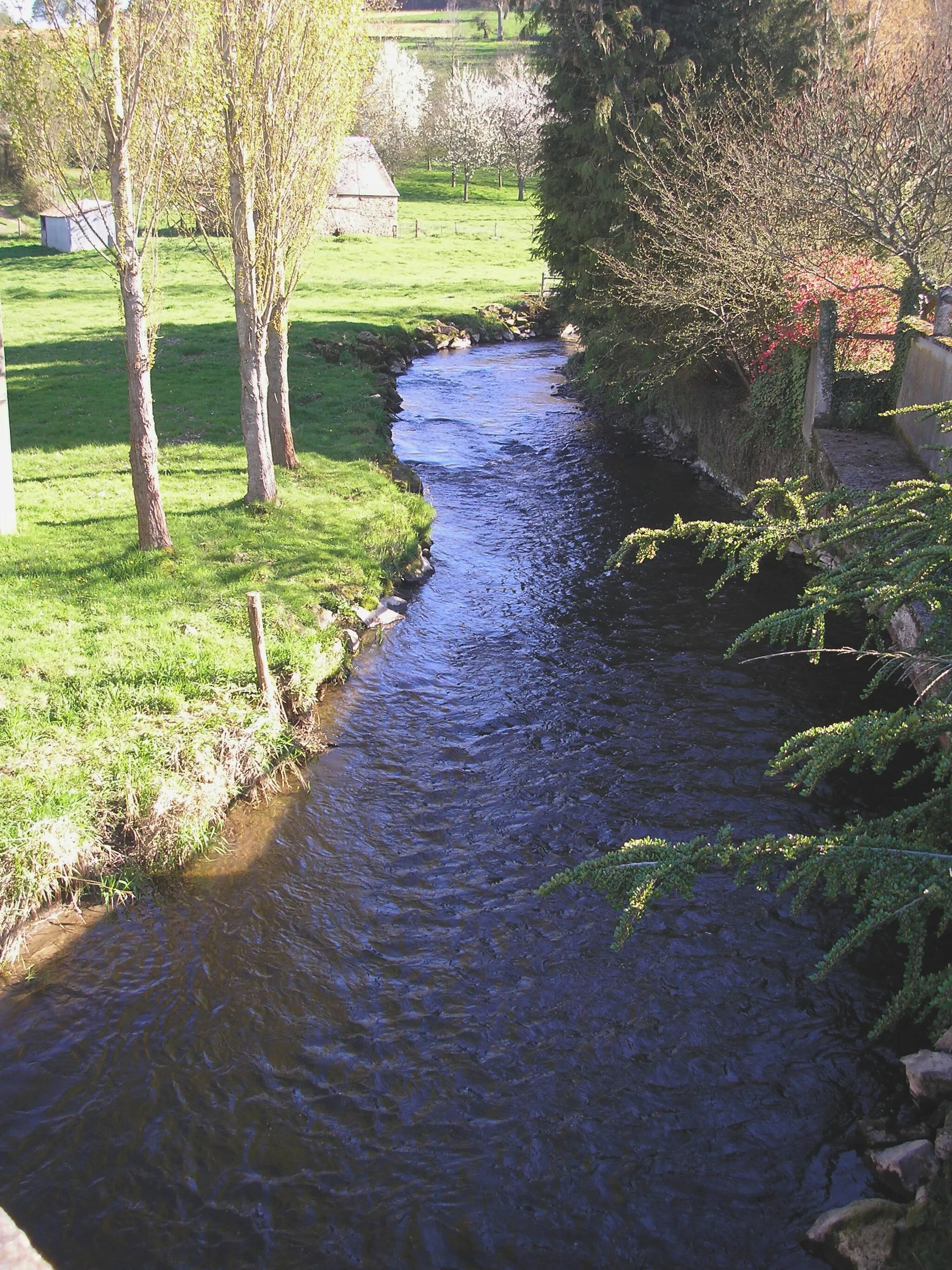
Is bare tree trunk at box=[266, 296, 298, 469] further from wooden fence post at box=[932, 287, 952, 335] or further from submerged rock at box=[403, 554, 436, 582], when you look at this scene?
wooden fence post at box=[932, 287, 952, 335]

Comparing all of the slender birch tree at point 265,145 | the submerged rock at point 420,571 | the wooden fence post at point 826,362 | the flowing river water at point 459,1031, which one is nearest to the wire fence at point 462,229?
the wooden fence post at point 826,362

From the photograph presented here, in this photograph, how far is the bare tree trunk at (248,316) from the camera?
13.4m

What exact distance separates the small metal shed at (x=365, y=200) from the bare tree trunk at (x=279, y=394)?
129 feet

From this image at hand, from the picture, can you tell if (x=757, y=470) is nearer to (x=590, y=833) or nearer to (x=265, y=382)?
(x=265, y=382)

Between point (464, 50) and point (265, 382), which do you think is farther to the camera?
point (464, 50)

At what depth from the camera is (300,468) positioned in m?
18.3

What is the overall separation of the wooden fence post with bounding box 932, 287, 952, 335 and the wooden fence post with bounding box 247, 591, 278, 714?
12.2 meters

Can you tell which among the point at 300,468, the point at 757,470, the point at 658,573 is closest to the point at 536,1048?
the point at 658,573

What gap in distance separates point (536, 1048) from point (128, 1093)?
291cm

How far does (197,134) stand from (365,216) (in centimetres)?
4653

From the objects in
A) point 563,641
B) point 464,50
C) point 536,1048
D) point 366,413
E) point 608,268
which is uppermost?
point 464,50

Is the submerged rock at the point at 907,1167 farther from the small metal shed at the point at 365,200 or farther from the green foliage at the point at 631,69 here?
the small metal shed at the point at 365,200

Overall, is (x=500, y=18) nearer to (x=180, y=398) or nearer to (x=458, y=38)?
(x=458, y=38)

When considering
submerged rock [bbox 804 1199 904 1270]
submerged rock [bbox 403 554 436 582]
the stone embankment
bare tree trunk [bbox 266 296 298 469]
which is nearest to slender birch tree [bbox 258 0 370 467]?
bare tree trunk [bbox 266 296 298 469]
